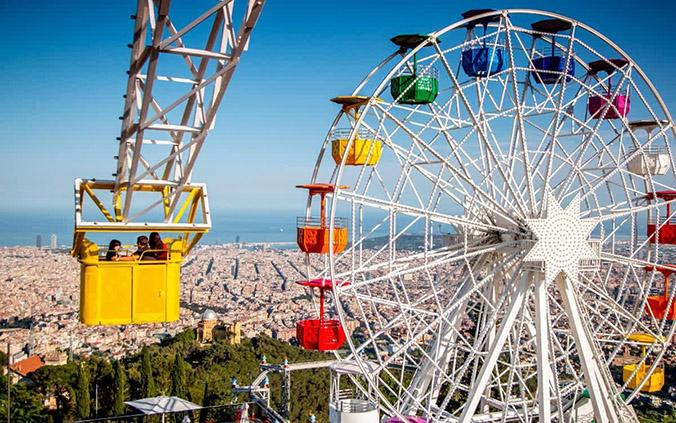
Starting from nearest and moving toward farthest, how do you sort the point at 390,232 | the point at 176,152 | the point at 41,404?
the point at 176,152
the point at 390,232
the point at 41,404

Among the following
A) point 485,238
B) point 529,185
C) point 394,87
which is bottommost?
point 485,238

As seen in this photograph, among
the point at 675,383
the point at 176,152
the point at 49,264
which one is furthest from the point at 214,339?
the point at 49,264

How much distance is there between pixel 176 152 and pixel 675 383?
31.7m

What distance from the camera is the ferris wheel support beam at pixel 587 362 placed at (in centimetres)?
1060

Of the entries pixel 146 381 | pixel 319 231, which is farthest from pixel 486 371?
pixel 146 381

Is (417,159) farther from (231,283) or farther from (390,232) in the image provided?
(231,283)

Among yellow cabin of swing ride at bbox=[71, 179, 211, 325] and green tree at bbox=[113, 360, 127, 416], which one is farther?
green tree at bbox=[113, 360, 127, 416]

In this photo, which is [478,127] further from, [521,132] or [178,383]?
[178,383]

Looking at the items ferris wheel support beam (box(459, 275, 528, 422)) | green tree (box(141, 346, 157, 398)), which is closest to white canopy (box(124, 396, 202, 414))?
green tree (box(141, 346, 157, 398))

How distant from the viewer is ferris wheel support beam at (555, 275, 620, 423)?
10.6m

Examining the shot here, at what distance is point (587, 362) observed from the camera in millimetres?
10609

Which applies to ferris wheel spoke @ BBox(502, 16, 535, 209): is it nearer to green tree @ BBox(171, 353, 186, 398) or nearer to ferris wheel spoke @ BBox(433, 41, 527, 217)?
ferris wheel spoke @ BBox(433, 41, 527, 217)

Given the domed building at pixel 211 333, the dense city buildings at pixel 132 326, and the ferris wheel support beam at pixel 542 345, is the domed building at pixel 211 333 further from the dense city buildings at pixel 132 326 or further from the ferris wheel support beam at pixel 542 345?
the ferris wheel support beam at pixel 542 345

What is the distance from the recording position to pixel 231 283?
9350 cm
